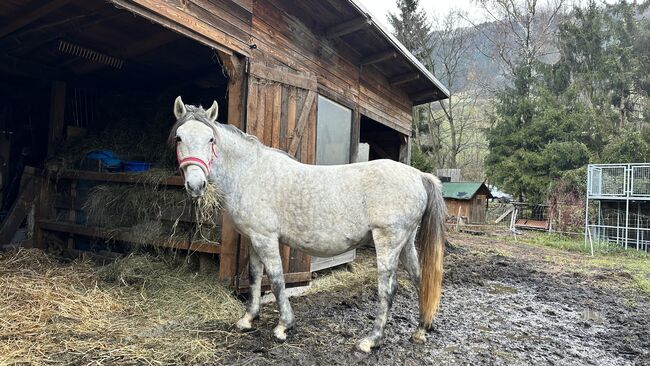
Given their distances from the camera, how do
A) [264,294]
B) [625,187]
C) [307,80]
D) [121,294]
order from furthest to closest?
1. [625,187]
2. [307,80]
3. [264,294]
4. [121,294]

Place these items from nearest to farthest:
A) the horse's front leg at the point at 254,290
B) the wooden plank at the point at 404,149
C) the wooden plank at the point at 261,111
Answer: the horse's front leg at the point at 254,290, the wooden plank at the point at 261,111, the wooden plank at the point at 404,149

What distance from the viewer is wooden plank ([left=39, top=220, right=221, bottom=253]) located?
3.92 metres

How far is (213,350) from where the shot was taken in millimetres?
2783

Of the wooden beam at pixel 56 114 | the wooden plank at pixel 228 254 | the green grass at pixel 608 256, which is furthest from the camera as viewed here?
the green grass at pixel 608 256

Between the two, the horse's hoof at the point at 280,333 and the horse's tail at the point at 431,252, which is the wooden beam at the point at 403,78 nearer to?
the horse's tail at the point at 431,252

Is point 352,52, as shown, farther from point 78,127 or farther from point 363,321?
point 78,127

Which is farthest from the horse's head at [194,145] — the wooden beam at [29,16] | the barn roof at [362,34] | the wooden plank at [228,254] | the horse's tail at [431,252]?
the barn roof at [362,34]

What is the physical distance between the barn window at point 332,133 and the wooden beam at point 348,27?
0.92 metres

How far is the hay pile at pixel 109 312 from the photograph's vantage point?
8.54 ft

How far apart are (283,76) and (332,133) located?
138 centimetres

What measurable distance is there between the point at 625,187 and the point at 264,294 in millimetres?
13134

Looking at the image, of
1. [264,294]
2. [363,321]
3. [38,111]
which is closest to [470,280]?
[363,321]

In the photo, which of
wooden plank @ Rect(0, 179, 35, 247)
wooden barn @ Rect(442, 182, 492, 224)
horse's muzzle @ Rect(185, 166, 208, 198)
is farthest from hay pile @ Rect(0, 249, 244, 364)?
wooden barn @ Rect(442, 182, 492, 224)

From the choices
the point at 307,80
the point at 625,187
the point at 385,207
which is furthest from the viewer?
the point at 625,187
